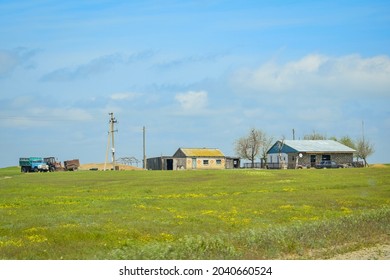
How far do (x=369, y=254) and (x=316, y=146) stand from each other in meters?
110

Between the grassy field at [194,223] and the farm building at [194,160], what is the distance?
77.0 m

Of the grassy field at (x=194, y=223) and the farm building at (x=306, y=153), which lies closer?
the grassy field at (x=194, y=223)

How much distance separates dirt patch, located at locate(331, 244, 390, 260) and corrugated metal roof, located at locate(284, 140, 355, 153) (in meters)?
103

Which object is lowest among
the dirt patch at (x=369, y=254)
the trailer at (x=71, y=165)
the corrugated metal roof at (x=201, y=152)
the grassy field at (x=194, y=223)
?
the dirt patch at (x=369, y=254)

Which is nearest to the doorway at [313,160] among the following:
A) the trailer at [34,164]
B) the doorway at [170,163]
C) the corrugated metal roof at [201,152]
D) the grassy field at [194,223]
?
the corrugated metal roof at [201,152]

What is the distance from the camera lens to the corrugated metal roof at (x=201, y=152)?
131 m

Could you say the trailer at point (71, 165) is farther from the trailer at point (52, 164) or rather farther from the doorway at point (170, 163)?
the doorway at point (170, 163)

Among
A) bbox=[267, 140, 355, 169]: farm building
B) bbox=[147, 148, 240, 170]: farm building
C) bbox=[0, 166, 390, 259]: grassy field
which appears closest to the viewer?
bbox=[0, 166, 390, 259]: grassy field

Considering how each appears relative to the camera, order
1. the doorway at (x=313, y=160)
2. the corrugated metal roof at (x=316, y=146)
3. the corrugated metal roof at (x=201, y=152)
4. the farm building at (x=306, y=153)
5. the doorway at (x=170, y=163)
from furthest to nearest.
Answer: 1. the corrugated metal roof at (x=201, y=152)
2. the doorway at (x=170, y=163)
3. the corrugated metal roof at (x=316, y=146)
4. the doorway at (x=313, y=160)
5. the farm building at (x=306, y=153)

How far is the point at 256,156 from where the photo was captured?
15288cm

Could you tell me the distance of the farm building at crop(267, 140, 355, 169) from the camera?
123 meters

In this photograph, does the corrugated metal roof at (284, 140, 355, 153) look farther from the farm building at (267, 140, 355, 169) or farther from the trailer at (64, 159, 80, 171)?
the trailer at (64, 159, 80, 171)

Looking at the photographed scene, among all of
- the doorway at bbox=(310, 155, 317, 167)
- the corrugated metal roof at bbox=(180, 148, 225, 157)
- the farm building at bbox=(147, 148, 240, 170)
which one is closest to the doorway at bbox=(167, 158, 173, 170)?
the farm building at bbox=(147, 148, 240, 170)
